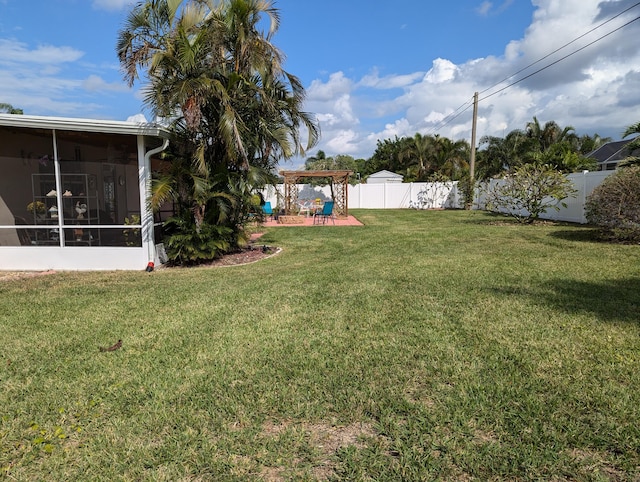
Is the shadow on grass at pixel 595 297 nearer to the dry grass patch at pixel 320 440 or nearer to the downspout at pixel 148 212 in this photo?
the dry grass patch at pixel 320 440

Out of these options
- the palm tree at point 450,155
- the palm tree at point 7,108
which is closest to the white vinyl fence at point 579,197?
the palm tree at point 450,155

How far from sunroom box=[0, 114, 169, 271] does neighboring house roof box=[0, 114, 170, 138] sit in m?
0.30

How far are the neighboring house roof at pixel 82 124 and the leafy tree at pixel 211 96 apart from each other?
0.51 metres

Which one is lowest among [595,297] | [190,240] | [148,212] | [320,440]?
[320,440]

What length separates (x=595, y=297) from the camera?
488 centimetres

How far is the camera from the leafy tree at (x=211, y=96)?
7.11 meters

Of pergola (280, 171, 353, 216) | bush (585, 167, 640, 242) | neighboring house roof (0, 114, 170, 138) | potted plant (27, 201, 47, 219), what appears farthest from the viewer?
pergola (280, 171, 353, 216)

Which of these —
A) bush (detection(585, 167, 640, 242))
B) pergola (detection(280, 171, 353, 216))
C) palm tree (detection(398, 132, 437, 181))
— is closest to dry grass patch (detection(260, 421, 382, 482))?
bush (detection(585, 167, 640, 242))

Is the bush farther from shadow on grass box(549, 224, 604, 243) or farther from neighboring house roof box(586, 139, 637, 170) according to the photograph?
neighboring house roof box(586, 139, 637, 170)

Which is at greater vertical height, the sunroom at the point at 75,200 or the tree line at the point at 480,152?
the tree line at the point at 480,152

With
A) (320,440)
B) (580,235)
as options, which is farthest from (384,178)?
(320,440)

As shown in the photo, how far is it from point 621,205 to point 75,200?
11.7 meters

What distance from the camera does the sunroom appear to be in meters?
7.38

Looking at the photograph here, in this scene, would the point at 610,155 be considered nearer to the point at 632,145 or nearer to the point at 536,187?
the point at 536,187
